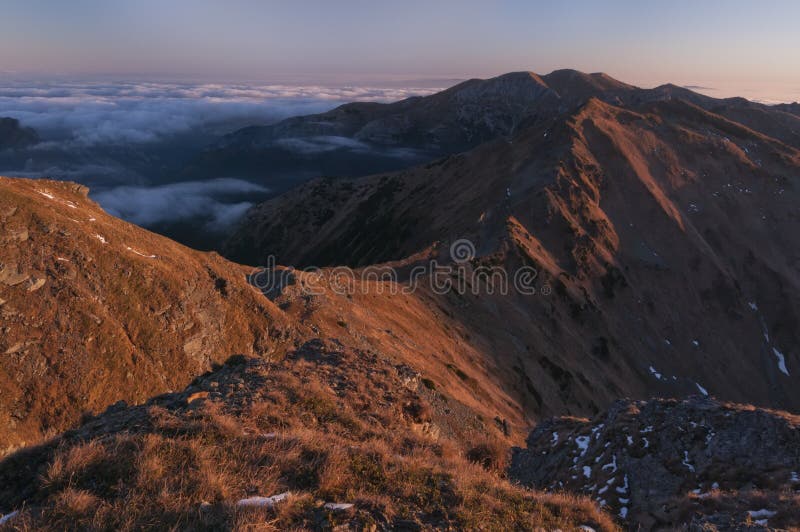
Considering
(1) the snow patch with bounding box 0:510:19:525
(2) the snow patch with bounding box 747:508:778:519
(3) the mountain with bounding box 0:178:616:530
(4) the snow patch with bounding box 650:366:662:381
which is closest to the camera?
(1) the snow patch with bounding box 0:510:19:525

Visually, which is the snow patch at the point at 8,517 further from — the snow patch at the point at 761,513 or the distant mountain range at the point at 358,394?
the snow patch at the point at 761,513

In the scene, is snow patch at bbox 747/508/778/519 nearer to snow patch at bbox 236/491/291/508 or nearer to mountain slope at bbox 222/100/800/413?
snow patch at bbox 236/491/291/508

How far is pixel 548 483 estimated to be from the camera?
709 inches

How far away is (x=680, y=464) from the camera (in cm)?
1594

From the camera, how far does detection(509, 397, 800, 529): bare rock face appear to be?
11.8 meters

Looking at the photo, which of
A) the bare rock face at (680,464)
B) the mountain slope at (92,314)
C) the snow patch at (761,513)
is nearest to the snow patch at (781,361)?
the bare rock face at (680,464)

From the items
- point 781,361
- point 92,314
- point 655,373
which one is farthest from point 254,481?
point 781,361

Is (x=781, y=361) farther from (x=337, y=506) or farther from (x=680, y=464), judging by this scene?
(x=337, y=506)

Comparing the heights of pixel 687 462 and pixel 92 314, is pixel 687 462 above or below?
below

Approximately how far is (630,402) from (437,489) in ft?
52.3

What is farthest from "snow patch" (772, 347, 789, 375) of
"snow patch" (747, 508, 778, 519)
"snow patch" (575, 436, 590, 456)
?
"snow patch" (747, 508, 778, 519)

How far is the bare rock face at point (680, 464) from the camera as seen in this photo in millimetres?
11766

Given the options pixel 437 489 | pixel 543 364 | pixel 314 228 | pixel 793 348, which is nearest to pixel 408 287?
pixel 543 364

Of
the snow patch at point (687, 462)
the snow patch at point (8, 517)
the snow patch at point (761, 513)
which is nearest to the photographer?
the snow patch at point (8, 517)
